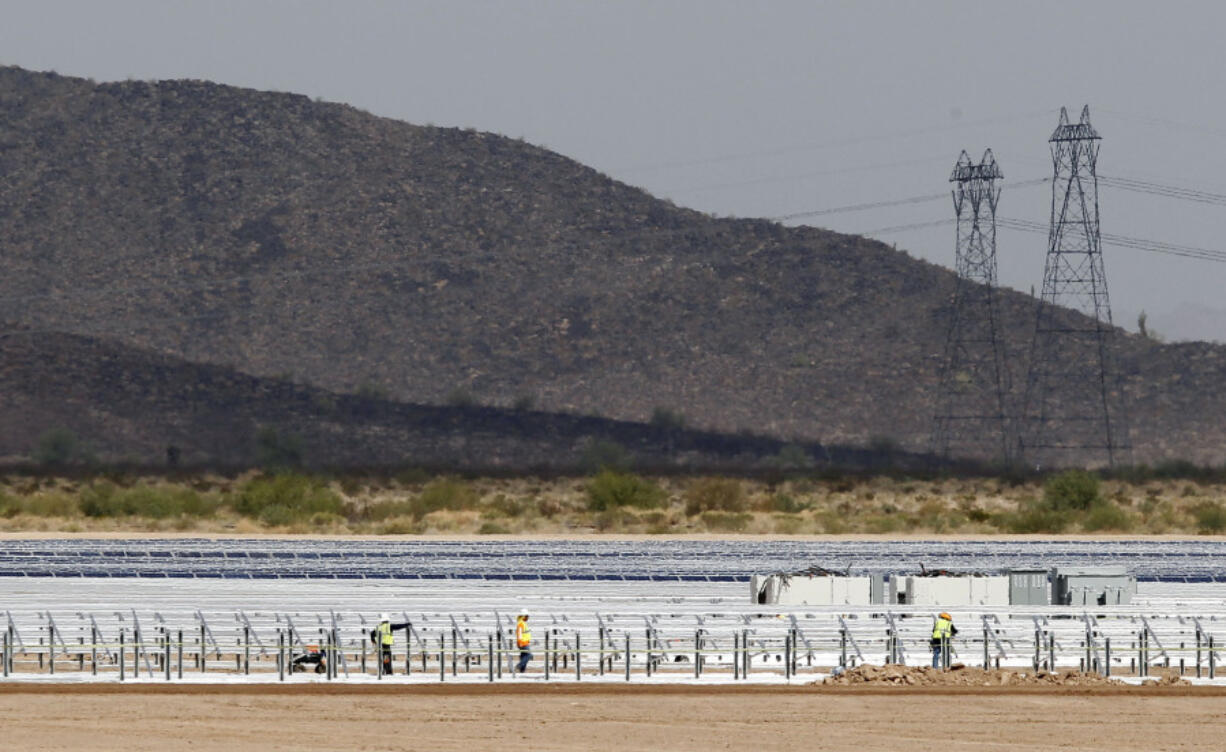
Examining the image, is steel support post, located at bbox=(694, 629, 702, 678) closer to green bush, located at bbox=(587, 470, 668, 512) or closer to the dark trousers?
the dark trousers

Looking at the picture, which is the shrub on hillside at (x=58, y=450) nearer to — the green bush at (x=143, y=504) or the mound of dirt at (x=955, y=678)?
the green bush at (x=143, y=504)

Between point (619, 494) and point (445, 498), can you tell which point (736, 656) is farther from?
point (445, 498)

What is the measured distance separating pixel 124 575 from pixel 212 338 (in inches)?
4178

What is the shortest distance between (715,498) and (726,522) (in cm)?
852

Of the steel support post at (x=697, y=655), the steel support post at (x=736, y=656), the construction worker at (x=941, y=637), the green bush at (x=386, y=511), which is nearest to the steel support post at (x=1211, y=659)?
the construction worker at (x=941, y=637)

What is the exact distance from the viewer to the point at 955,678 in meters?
40.6

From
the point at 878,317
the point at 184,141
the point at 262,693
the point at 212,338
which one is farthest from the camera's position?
the point at 184,141

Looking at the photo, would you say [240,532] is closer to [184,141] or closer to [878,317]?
[878,317]

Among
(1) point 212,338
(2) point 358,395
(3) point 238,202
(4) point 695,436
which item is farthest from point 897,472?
(3) point 238,202

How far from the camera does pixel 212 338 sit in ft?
545

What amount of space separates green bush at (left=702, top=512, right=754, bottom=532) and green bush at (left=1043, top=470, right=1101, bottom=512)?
16276 millimetres

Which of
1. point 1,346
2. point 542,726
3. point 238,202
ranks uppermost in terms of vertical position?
point 238,202

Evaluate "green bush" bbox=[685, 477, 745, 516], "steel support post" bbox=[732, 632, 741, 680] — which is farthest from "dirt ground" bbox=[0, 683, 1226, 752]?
"green bush" bbox=[685, 477, 745, 516]

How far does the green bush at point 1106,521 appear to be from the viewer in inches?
3844
